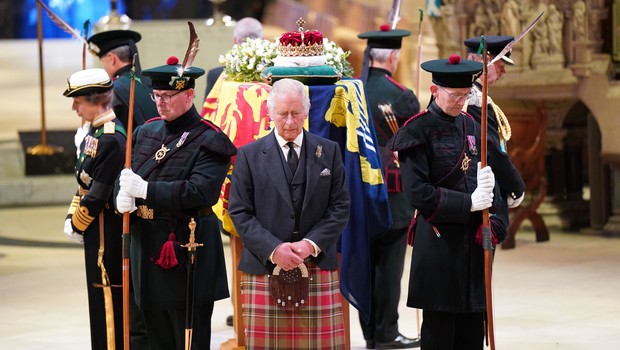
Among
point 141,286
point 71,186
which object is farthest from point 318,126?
point 71,186

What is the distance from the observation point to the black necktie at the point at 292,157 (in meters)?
6.38

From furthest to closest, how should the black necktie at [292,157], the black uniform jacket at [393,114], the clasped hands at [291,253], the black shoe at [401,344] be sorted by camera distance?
the black uniform jacket at [393,114] < the black shoe at [401,344] < the black necktie at [292,157] < the clasped hands at [291,253]

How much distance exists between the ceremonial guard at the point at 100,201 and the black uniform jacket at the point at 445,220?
1.46 m

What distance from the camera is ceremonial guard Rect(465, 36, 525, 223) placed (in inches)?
270

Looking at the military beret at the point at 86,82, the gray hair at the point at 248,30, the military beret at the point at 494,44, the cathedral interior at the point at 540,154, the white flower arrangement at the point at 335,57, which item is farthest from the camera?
the cathedral interior at the point at 540,154

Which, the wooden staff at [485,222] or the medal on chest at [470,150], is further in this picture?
the medal on chest at [470,150]

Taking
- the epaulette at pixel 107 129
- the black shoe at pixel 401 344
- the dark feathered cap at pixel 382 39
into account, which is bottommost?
the black shoe at pixel 401 344

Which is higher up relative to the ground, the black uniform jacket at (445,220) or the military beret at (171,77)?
the military beret at (171,77)

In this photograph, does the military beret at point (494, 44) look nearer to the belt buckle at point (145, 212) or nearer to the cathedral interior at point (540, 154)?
the belt buckle at point (145, 212)

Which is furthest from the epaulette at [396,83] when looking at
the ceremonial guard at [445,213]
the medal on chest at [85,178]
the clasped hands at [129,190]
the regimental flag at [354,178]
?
the clasped hands at [129,190]

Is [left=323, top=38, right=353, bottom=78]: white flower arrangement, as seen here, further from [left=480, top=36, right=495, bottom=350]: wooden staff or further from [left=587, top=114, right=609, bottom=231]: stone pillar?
[left=587, top=114, right=609, bottom=231]: stone pillar

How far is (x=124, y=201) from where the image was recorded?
6.50 m

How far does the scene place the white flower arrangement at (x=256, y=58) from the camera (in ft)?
24.8

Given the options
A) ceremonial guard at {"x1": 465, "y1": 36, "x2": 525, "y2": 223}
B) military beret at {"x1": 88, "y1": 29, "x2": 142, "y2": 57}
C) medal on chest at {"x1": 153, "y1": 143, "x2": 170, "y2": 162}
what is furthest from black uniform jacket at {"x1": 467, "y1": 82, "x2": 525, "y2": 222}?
military beret at {"x1": 88, "y1": 29, "x2": 142, "y2": 57}
